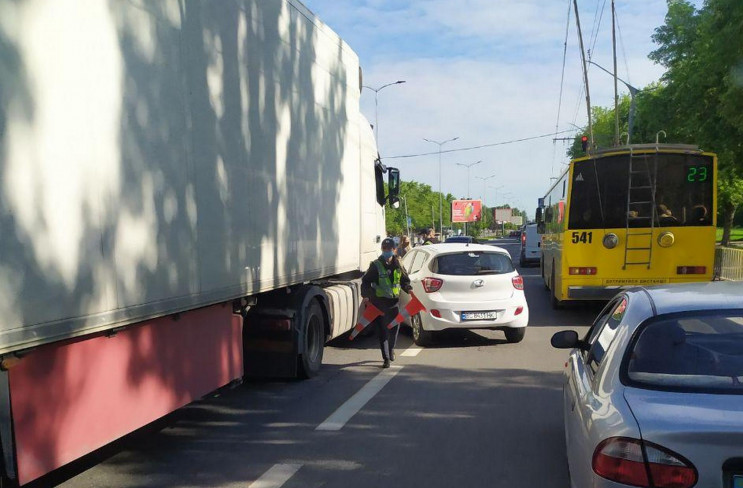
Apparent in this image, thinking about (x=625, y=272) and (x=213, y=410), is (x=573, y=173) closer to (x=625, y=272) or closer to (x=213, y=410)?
(x=625, y=272)

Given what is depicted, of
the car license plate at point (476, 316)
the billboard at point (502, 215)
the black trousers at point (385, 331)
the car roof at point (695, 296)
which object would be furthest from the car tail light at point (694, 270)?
the billboard at point (502, 215)

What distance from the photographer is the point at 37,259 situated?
3629 mm

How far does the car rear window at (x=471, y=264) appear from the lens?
10.9 meters

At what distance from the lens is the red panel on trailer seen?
372cm

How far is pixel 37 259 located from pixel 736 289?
3660mm

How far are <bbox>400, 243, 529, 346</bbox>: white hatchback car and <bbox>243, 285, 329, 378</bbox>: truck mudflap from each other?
2.98m

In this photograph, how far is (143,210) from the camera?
15.2 feet

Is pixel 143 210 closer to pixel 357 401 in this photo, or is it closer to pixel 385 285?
pixel 357 401

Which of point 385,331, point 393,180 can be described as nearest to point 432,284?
point 385,331

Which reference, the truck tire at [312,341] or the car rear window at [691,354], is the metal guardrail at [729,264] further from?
the car rear window at [691,354]

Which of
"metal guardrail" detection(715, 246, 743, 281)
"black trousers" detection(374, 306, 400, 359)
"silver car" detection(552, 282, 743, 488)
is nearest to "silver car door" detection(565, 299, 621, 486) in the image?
"silver car" detection(552, 282, 743, 488)

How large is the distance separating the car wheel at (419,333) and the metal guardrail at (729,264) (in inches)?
451

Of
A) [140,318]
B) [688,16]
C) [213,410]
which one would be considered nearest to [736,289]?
[140,318]

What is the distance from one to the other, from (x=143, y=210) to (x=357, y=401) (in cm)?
346
